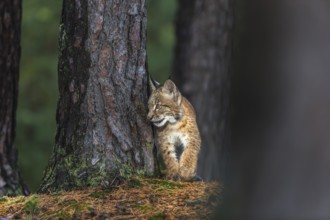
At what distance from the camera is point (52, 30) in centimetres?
1911

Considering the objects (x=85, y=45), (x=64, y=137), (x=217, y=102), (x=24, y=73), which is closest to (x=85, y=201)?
(x=64, y=137)

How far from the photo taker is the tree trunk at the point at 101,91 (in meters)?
7.02

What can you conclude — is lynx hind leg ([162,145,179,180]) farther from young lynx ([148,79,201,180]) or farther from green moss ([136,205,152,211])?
green moss ([136,205,152,211])

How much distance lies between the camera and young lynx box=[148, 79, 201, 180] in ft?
25.5

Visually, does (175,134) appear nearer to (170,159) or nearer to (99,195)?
(170,159)

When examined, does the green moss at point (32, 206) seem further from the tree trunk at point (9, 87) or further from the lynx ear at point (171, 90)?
the tree trunk at point (9, 87)

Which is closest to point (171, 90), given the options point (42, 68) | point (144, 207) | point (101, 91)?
point (101, 91)

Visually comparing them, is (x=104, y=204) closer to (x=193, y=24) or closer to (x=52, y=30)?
(x=193, y=24)

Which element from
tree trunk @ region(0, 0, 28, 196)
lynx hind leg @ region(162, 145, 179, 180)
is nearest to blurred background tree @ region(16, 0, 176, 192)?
tree trunk @ region(0, 0, 28, 196)

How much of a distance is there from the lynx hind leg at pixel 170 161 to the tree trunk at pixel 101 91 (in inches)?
25.6

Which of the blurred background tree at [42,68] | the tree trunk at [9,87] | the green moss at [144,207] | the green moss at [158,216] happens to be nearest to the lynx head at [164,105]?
the green moss at [144,207]

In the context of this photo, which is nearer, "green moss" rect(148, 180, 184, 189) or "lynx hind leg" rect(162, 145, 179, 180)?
"green moss" rect(148, 180, 184, 189)

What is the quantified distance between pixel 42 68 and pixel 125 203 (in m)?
12.2

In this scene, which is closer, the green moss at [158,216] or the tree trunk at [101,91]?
the green moss at [158,216]
